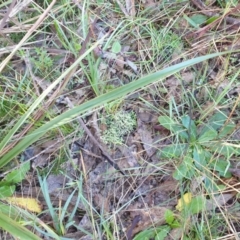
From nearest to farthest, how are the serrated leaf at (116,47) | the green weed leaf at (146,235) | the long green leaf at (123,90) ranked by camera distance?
1. the long green leaf at (123,90)
2. the green weed leaf at (146,235)
3. the serrated leaf at (116,47)

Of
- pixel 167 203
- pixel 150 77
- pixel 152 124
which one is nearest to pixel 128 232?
pixel 167 203

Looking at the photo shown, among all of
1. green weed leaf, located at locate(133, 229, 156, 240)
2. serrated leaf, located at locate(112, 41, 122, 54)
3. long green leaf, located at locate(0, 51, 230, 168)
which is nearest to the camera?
long green leaf, located at locate(0, 51, 230, 168)

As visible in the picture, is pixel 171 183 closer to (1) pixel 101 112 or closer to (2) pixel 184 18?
(1) pixel 101 112

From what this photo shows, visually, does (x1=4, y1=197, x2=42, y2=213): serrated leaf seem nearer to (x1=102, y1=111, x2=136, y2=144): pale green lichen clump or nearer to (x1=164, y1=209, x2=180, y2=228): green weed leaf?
(x1=102, y1=111, x2=136, y2=144): pale green lichen clump

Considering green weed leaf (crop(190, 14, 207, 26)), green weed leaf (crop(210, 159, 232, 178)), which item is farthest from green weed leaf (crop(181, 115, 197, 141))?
green weed leaf (crop(190, 14, 207, 26))

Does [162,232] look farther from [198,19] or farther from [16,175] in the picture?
[198,19]

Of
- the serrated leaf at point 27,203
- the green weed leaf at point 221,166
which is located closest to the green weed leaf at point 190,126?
the green weed leaf at point 221,166

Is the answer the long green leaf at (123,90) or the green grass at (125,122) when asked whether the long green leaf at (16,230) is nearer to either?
the green grass at (125,122)
